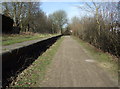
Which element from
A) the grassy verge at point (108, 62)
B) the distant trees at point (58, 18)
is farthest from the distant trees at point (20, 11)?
the distant trees at point (58, 18)

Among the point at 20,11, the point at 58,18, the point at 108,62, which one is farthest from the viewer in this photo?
the point at 58,18

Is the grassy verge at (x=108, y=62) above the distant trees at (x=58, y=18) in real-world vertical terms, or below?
below

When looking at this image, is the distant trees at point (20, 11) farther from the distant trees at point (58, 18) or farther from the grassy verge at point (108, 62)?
the distant trees at point (58, 18)

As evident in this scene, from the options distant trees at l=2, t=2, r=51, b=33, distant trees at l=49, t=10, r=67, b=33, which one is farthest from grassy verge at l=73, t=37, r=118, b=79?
distant trees at l=49, t=10, r=67, b=33

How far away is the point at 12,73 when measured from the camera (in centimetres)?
659

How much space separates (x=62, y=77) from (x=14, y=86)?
1890 mm

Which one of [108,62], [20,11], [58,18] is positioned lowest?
[108,62]

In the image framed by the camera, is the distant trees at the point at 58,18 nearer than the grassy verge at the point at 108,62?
No

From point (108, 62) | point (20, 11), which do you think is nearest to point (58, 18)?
point (20, 11)

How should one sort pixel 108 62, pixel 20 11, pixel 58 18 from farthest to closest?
pixel 58 18 → pixel 20 11 → pixel 108 62

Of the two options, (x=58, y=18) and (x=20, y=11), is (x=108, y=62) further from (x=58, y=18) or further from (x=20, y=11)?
(x=58, y=18)

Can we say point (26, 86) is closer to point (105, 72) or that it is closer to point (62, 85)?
point (62, 85)

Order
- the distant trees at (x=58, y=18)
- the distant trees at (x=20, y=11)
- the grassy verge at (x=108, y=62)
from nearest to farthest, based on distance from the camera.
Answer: the grassy verge at (x=108, y=62) < the distant trees at (x=20, y=11) < the distant trees at (x=58, y=18)

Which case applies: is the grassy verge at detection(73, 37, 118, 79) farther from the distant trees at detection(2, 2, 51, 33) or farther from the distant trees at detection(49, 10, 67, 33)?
the distant trees at detection(49, 10, 67, 33)
